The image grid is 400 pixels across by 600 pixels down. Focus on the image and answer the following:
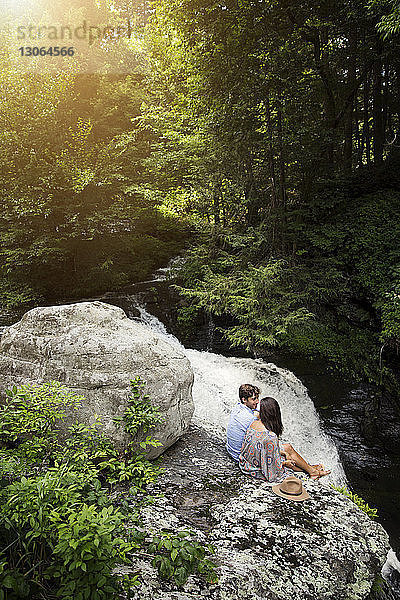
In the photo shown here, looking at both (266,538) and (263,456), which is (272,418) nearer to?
(263,456)

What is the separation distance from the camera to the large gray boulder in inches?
163

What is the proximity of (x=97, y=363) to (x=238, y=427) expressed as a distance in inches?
67.4

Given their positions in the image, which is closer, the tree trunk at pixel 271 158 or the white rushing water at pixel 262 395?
the white rushing water at pixel 262 395

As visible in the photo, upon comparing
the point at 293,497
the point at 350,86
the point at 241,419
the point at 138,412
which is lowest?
the point at 293,497

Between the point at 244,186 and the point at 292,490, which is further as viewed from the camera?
the point at 244,186

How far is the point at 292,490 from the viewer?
358cm

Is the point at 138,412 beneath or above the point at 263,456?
above

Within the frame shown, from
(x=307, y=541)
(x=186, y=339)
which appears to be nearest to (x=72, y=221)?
(x=186, y=339)

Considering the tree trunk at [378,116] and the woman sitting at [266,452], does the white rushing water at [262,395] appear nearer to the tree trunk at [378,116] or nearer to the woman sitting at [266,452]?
the woman sitting at [266,452]

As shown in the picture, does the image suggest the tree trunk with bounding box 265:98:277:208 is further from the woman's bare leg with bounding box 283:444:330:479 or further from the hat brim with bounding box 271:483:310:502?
the hat brim with bounding box 271:483:310:502

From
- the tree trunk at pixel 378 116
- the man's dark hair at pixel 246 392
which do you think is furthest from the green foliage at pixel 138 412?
the tree trunk at pixel 378 116

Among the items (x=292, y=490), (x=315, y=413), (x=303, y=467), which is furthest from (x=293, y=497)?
(x=315, y=413)

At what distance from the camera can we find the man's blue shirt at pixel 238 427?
4172 mm

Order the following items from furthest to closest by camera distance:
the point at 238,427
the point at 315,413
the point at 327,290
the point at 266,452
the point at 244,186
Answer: the point at 244,186 → the point at 327,290 → the point at 315,413 → the point at 238,427 → the point at 266,452
